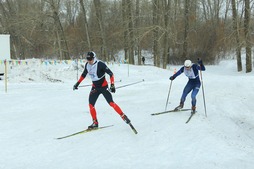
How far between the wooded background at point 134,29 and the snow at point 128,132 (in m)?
13.7

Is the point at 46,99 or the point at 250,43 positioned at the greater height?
the point at 250,43

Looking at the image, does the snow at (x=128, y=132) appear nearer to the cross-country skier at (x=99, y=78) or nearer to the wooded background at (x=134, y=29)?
the cross-country skier at (x=99, y=78)

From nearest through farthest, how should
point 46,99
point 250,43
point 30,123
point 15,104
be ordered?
1. point 30,123
2. point 15,104
3. point 46,99
4. point 250,43

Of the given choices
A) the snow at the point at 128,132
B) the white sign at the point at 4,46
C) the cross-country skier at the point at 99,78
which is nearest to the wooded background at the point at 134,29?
the white sign at the point at 4,46

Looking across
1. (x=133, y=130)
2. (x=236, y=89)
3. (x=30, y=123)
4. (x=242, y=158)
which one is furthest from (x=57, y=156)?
(x=236, y=89)

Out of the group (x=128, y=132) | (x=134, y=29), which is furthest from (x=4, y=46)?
(x=128, y=132)

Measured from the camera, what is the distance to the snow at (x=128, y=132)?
5152mm

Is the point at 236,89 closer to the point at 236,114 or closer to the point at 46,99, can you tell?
the point at 236,114

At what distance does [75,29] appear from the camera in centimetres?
4684

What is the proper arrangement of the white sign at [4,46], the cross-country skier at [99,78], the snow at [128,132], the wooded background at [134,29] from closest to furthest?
1. the snow at [128,132]
2. the cross-country skier at [99,78]
3. the white sign at [4,46]
4. the wooded background at [134,29]

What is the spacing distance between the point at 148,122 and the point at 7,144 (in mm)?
3864

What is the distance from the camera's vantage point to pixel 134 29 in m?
27.4

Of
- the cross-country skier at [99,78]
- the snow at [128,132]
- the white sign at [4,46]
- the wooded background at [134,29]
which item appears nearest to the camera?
the snow at [128,132]

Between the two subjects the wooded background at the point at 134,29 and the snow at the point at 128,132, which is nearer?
the snow at the point at 128,132
